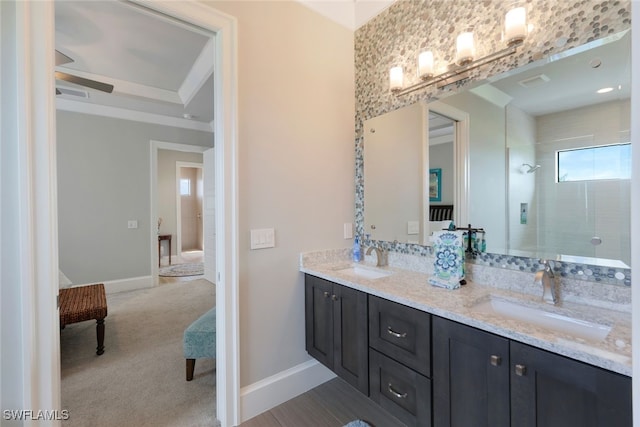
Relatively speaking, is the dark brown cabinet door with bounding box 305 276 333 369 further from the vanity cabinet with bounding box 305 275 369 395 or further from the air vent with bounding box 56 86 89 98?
the air vent with bounding box 56 86 89 98

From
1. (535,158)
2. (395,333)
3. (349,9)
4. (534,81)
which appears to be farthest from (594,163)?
(349,9)

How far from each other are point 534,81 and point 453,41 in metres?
0.52

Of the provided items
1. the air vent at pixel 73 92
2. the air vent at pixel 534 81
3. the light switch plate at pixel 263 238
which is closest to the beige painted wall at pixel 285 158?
the light switch plate at pixel 263 238

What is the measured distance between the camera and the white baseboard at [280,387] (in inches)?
67.5

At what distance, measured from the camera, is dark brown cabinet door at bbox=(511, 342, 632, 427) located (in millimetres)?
776

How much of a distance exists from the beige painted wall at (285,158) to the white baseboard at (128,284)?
3.55 m

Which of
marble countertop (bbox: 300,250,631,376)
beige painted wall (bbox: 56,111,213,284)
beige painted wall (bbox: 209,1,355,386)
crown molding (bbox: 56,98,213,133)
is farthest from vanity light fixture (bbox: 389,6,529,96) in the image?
beige painted wall (bbox: 56,111,213,284)

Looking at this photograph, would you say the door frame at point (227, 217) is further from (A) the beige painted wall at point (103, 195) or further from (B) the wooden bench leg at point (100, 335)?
(A) the beige painted wall at point (103, 195)

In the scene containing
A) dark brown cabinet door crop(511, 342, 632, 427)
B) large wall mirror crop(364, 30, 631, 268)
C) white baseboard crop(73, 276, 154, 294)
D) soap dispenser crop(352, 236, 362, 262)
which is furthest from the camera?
white baseboard crop(73, 276, 154, 294)

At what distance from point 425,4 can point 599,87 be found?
1.09 m

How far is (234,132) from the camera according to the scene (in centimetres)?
163

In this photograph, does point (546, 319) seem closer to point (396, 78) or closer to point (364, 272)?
point (364, 272)

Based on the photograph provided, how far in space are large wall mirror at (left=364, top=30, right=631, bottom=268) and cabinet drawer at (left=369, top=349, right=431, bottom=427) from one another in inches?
30.5

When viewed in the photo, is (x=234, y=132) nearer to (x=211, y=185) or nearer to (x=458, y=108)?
(x=458, y=108)
